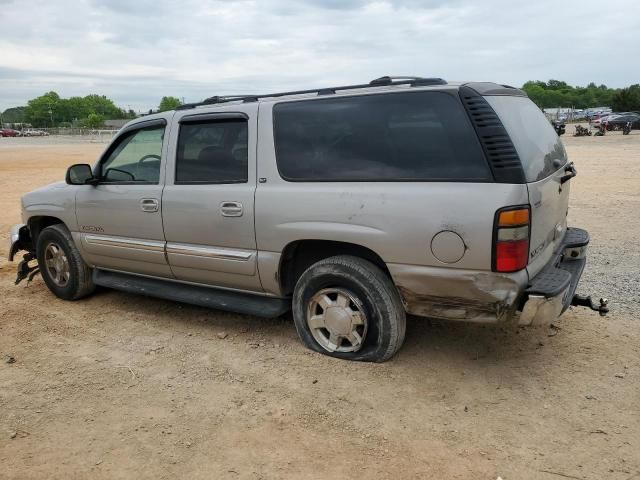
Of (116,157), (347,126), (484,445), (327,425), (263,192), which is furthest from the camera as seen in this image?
(116,157)

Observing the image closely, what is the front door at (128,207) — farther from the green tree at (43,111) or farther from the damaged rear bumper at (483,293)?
the green tree at (43,111)

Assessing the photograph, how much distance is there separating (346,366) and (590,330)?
2003 mm

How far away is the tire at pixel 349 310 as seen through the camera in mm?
3631

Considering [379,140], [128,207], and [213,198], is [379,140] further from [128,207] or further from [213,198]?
[128,207]

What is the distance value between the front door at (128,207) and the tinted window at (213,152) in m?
0.26

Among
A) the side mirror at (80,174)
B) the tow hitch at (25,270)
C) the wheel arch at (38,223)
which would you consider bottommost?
the tow hitch at (25,270)

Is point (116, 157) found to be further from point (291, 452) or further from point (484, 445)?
point (484, 445)

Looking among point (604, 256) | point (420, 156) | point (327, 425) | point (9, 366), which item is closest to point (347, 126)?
point (420, 156)

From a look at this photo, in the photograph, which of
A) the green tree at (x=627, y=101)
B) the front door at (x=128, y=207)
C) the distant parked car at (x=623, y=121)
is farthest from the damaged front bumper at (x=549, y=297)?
the green tree at (x=627, y=101)

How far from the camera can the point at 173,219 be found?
14.5ft

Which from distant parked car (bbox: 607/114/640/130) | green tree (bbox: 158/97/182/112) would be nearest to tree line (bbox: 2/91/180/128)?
green tree (bbox: 158/97/182/112)

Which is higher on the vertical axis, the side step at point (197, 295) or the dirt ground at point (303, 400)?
the side step at point (197, 295)

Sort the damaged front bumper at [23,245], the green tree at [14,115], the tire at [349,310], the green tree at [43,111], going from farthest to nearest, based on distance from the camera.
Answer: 1. the green tree at [14,115]
2. the green tree at [43,111]
3. the damaged front bumper at [23,245]
4. the tire at [349,310]

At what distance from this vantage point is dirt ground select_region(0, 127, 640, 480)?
2.81m
